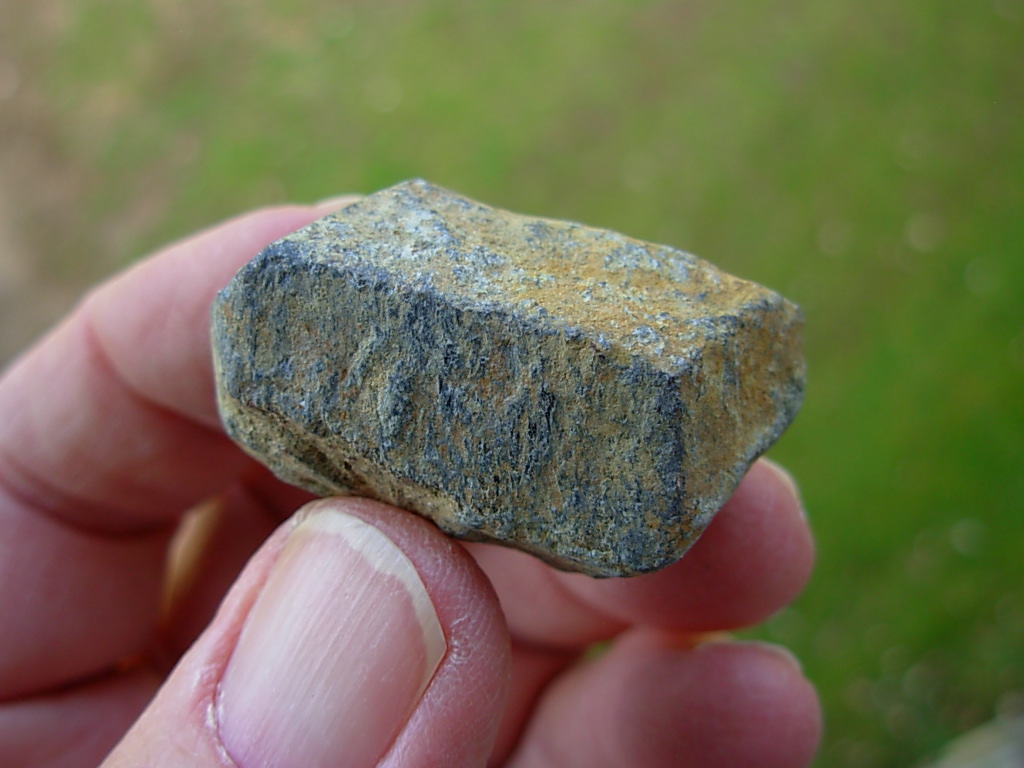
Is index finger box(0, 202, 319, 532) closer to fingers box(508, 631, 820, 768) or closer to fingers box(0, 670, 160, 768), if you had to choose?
fingers box(0, 670, 160, 768)

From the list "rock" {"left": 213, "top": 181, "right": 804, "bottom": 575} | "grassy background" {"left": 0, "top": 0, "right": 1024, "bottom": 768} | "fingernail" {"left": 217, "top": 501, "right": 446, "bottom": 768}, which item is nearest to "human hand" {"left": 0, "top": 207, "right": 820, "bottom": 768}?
"fingernail" {"left": 217, "top": 501, "right": 446, "bottom": 768}

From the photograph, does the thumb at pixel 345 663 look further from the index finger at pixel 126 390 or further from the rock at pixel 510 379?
the index finger at pixel 126 390

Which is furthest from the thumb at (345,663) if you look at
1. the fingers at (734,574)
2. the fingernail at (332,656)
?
the fingers at (734,574)

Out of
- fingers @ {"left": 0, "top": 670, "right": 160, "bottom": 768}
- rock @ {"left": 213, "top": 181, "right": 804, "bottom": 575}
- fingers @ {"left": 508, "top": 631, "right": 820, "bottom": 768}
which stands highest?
rock @ {"left": 213, "top": 181, "right": 804, "bottom": 575}

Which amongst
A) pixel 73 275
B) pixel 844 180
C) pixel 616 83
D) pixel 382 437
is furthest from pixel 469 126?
pixel 382 437

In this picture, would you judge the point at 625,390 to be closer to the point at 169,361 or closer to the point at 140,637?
the point at 169,361
